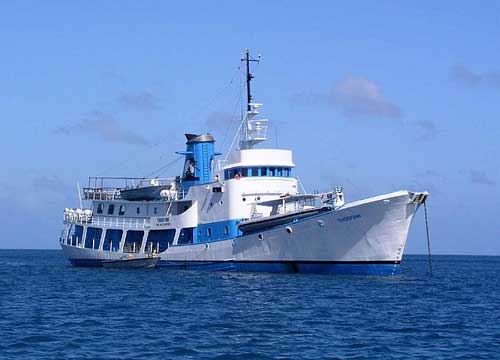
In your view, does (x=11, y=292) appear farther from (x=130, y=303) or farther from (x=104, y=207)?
(x=104, y=207)

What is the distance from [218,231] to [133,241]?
10.3m

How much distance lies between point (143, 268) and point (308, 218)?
52.0 feet

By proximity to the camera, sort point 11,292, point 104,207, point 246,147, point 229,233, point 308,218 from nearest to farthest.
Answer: point 11,292 < point 308,218 < point 229,233 < point 246,147 < point 104,207

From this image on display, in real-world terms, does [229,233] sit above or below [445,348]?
above

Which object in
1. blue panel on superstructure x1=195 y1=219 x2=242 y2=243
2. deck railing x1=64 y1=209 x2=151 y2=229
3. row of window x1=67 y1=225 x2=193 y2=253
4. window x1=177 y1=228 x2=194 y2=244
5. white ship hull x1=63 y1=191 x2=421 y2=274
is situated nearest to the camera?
white ship hull x1=63 y1=191 x2=421 y2=274

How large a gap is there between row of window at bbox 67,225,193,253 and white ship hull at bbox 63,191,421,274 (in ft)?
17.8

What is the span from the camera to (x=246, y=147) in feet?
181

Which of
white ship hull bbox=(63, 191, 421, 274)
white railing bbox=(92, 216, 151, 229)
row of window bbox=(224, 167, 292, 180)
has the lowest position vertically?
white ship hull bbox=(63, 191, 421, 274)

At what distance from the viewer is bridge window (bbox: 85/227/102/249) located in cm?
6398

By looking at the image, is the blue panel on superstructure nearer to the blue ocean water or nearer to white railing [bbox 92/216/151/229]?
the blue ocean water

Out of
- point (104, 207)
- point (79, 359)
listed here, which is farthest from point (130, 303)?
point (104, 207)

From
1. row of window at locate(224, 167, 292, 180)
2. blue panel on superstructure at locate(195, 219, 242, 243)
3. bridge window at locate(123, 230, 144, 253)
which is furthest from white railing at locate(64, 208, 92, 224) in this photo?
row of window at locate(224, 167, 292, 180)

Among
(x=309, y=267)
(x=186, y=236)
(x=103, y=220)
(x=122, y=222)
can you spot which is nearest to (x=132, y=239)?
(x=122, y=222)

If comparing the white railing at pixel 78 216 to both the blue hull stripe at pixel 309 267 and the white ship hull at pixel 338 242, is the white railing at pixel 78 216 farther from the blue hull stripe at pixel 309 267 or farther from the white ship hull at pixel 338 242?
the white ship hull at pixel 338 242
